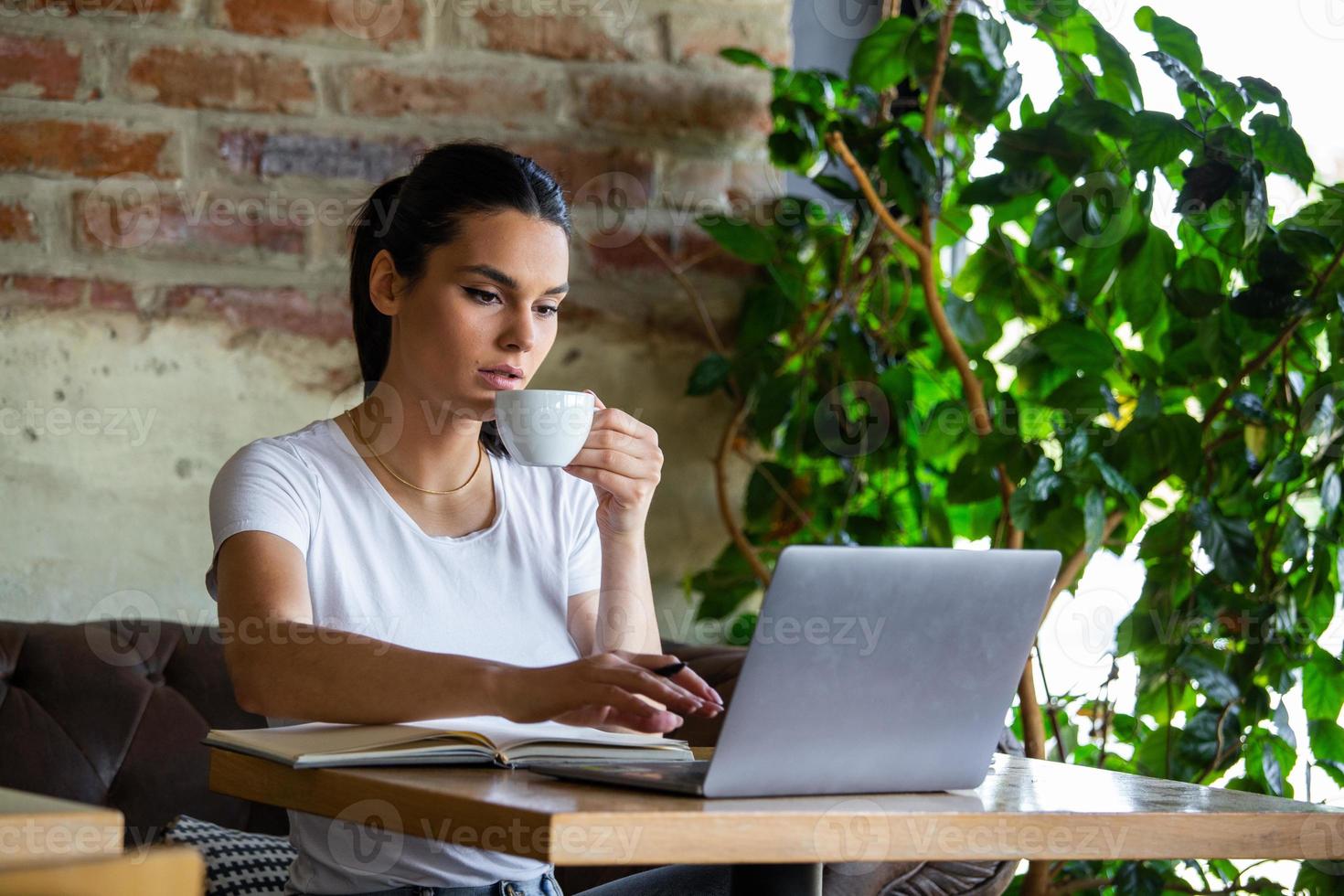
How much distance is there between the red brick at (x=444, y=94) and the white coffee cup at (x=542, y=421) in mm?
1039

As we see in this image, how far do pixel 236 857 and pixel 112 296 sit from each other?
0.85 m

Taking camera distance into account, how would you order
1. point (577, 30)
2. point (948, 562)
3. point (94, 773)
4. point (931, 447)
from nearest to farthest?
point (948, 562) → point (94, 773) → point (931, 447) → point (577, 30)

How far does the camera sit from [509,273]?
1446 millimetres

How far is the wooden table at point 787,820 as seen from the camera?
2.46ft

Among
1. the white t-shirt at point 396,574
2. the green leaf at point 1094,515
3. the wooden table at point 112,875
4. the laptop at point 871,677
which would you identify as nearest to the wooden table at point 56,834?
the wooden table at point 112,875

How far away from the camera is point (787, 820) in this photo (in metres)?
0.79

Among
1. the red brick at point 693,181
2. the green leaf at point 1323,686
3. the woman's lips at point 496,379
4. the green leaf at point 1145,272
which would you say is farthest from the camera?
the red brick at point 693,181

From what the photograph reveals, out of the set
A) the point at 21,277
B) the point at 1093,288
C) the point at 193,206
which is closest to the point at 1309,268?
the point at 1093,288

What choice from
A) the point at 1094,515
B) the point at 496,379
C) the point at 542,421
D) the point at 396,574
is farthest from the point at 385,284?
→ the point at 1094,515

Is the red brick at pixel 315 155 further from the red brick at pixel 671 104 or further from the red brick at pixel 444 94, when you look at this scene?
the red brick at pixel 671 104

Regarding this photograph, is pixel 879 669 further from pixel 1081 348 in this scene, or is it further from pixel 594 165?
pixel 594 165

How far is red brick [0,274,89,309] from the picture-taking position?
189cm

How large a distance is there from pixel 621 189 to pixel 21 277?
887mm

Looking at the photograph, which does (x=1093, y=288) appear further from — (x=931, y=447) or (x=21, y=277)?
(x=21, y=277)
